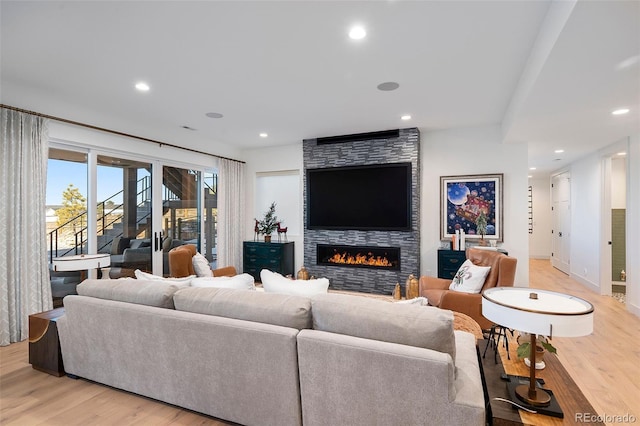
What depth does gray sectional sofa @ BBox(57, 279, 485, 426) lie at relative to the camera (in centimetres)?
152

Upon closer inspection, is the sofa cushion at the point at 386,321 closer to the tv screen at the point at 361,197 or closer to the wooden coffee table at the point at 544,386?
the wooden coffee table at the point at 544,386

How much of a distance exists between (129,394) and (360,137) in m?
4.59

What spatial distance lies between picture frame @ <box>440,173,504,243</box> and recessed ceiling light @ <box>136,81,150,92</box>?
4.30 metres

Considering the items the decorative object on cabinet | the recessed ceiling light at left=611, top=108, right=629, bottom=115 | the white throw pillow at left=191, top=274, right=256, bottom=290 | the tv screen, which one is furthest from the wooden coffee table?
the decorative object on cabinet

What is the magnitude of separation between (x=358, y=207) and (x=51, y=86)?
14.3ft

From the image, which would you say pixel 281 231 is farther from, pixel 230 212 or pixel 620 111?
pixel 620 111

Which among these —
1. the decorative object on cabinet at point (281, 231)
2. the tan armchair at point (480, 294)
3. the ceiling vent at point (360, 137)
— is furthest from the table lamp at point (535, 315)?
the decorative object on cabinet at point (281, 231)

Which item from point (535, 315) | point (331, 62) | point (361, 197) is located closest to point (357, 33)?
point (331, 62)

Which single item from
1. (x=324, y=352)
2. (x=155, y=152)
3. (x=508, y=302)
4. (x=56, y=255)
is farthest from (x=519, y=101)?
(x=56, y=255)

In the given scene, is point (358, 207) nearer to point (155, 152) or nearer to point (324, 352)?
point (155, 152)

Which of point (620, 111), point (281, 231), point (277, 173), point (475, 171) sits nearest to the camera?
point (620, 111)

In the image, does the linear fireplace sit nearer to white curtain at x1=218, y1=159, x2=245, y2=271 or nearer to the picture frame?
the picture frame

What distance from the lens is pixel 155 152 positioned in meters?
5.11

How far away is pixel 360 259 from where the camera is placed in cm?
572
